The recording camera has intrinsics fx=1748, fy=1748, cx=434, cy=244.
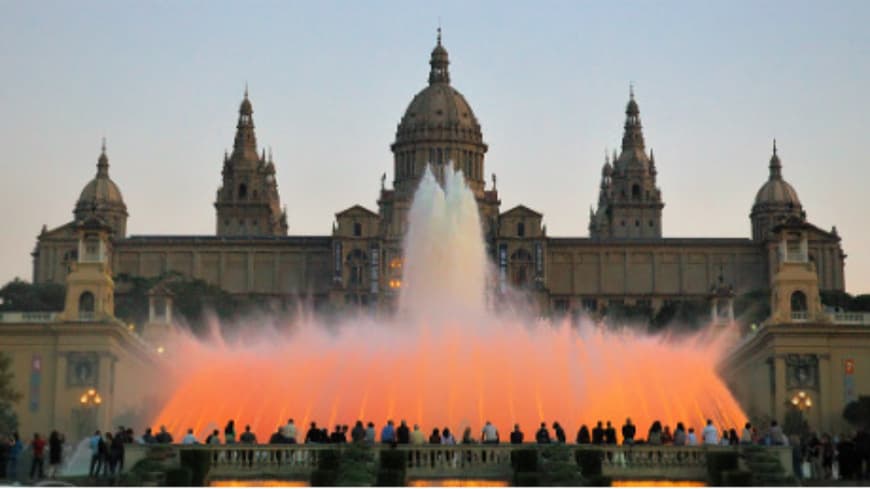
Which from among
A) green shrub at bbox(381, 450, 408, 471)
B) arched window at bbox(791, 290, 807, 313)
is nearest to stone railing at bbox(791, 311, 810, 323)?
arched window at bbox(791, 290, 807, 313)

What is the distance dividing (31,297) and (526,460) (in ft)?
346

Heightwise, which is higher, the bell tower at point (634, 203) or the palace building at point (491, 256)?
the bell tower at point (634, 203)

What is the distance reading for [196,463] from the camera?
41250 millimetres

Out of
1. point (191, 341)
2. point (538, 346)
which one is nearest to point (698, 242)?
point (191, 341)

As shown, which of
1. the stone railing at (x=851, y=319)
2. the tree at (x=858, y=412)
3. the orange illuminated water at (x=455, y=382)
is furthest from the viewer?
the stone railing at (x=851, y=319)

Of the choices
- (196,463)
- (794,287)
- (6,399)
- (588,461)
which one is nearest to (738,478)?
(588,461)

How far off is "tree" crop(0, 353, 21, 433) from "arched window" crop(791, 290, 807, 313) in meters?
33.6

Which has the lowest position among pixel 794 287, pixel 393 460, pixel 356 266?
pixel 393 460

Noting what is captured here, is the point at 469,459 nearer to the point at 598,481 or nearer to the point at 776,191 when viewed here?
the point at 598,481

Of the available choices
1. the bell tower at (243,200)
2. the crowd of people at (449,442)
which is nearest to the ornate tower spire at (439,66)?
the bell tower at (243,200)

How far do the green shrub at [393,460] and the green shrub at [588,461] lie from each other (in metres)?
4.15

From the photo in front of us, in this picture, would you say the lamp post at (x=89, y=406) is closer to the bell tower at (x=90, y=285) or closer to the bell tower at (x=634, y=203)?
the bell tower at (x=90, y=285)

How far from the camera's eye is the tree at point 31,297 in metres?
138

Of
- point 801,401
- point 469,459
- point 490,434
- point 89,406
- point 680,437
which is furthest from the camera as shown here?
point 89,406
